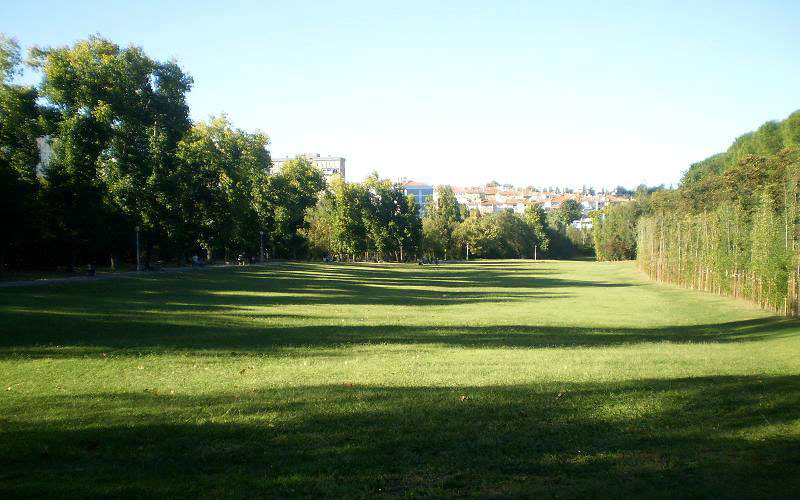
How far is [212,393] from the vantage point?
982 centimetres

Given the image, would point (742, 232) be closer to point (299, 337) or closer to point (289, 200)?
point (299, 337)

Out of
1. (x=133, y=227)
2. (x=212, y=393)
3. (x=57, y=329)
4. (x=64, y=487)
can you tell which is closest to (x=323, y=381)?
(x=212, y=393)

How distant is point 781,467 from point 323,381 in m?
7.02

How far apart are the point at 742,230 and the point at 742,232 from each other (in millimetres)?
278

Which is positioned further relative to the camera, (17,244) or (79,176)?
(79,176)

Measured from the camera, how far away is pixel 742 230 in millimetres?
36750

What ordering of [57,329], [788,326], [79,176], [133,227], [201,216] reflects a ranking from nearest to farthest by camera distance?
1. [57,329]
2. [788,326]
3. [79,176]
4. [133,227]
5. [201,216]

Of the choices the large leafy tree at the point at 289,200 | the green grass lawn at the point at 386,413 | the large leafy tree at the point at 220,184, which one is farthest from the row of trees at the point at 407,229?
the green grass lawn at the point at 386,413

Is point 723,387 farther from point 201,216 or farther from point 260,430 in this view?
point 201,216

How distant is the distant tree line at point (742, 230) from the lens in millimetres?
29844

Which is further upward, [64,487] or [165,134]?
[165,134]

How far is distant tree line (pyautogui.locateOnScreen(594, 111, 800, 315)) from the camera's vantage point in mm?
29844

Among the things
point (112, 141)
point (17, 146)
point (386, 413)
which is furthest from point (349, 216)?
point (386, 413)

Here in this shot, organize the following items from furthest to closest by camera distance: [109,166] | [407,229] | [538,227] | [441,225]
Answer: [538,227] → [441,225] → [407,229] → [109,166]
